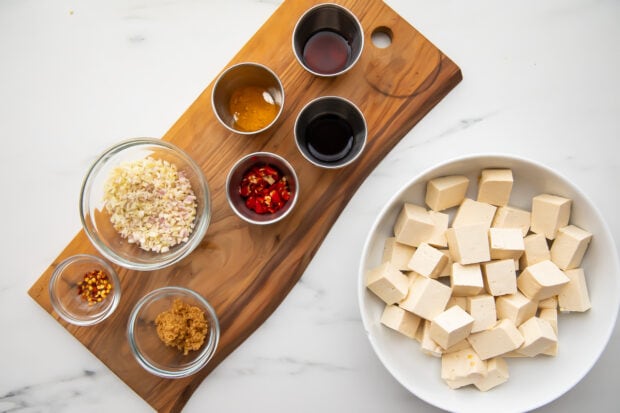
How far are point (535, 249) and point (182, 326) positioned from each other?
1121 mm

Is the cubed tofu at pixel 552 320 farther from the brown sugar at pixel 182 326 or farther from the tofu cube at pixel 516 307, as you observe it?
the brown sugar at pixel 182 326

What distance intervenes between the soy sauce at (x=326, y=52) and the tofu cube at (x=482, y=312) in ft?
2.77

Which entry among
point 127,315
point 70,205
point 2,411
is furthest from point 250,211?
point 2,411

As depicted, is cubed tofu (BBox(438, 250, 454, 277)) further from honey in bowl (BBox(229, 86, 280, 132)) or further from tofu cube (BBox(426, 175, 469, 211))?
honey in bowl (BBox(229, 86, 280, 132))

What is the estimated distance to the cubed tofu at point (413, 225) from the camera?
144 centimetres

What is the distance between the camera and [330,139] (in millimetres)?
1484

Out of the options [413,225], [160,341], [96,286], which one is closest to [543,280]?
[413,225]

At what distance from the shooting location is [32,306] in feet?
5.27

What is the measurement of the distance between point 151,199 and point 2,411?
94 cm

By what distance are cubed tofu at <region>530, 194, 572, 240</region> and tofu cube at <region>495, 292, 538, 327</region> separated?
214 millimetres

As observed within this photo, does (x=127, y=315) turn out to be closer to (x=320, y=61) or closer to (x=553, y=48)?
(x=320, y=61)

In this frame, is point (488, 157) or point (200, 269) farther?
point (200, 269)

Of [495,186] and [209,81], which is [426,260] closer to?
[495,186]

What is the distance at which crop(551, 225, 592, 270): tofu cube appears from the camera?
1429mm
